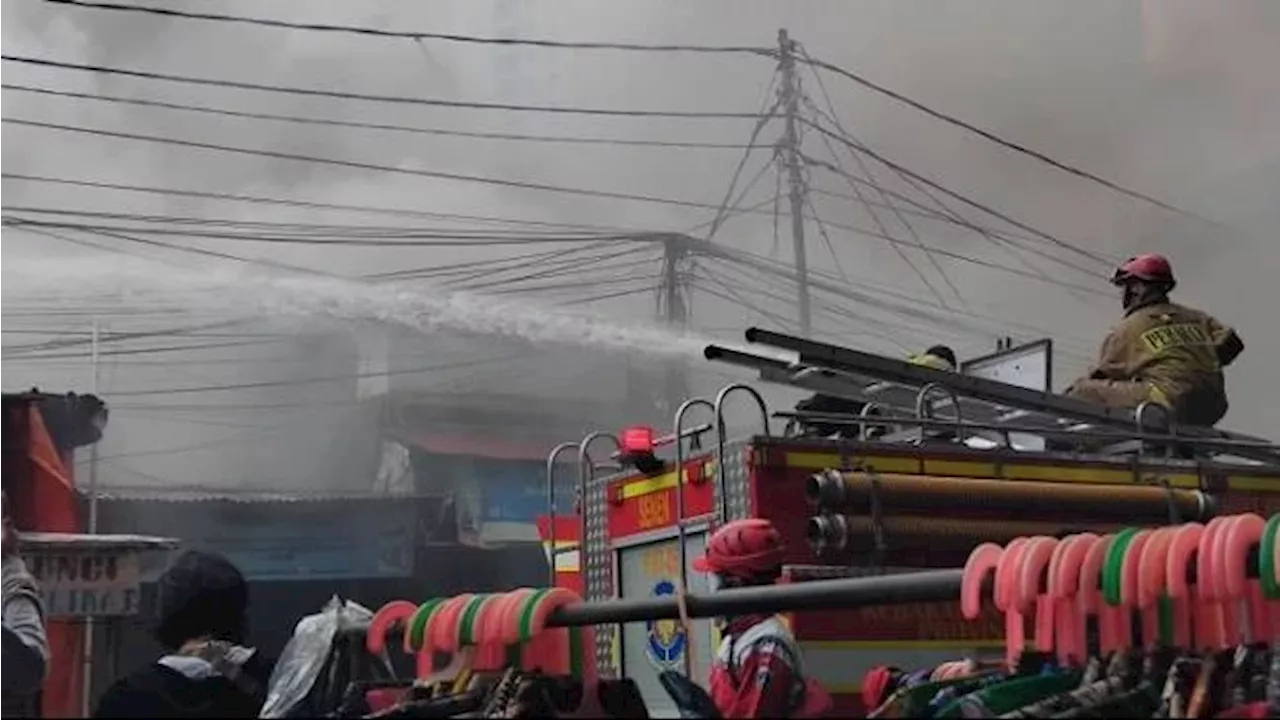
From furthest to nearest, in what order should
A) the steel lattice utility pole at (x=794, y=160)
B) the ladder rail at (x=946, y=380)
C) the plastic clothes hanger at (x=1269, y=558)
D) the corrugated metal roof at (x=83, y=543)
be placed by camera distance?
the steel lattice utility pole at (x=794, y=160) → the corrugated metal roof at (x=83, y=543) → the ladder rail at (x=946, y=380) → the plastic clothes hanger at (x=1269, y=558)

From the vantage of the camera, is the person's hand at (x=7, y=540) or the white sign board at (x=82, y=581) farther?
the white sign board at (x=82, y=581)

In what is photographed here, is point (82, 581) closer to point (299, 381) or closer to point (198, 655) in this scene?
point (198, 655)

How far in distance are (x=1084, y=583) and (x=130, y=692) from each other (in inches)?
56.2

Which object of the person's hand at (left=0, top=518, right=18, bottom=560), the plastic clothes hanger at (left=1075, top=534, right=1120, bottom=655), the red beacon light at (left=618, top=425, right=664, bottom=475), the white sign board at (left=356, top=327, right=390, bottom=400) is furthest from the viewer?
the white sign board at (left=356, top=327, right=390, bottom=400)

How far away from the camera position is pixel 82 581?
10094 millimetres

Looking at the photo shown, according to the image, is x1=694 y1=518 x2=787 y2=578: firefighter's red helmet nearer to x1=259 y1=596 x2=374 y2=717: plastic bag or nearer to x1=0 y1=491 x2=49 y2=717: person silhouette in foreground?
x1=259 y1=596 x2=374 y2=717: plastic bag

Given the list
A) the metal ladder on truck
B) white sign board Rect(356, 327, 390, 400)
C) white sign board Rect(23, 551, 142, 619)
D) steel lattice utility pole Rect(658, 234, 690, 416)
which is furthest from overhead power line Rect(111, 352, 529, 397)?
the metal ladder on truck

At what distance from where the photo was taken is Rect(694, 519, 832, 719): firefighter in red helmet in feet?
10.5

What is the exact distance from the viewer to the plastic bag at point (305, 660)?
3.59 m

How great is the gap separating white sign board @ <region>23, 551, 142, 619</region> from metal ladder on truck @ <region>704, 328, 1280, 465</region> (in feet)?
20.2

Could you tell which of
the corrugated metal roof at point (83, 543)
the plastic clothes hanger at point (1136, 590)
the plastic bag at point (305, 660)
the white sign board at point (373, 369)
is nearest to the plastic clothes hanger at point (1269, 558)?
the plastic clothes hanger at point (1136, 590)

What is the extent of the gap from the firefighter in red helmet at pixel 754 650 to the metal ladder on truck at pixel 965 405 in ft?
4.10

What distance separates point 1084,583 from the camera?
6.83 ft

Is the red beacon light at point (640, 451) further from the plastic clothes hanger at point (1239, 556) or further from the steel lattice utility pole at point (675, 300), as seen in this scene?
the steel lattice utility pole at point (675, 300)
